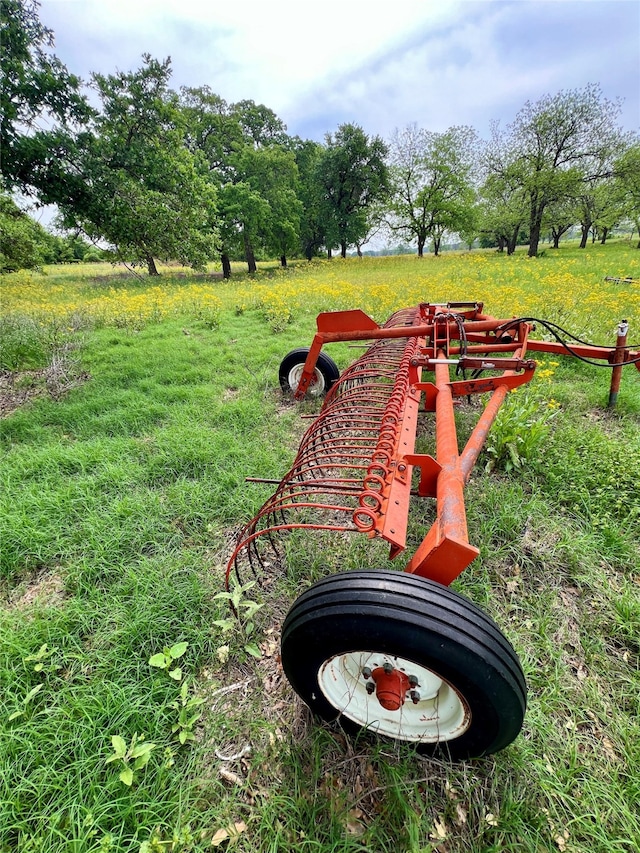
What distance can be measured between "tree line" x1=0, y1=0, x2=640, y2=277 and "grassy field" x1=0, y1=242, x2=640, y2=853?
3.02 m

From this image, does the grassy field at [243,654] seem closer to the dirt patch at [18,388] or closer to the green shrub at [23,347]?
the dirt patch at [18,388]

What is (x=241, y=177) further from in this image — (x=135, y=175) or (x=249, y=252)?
(x=135, y=175)

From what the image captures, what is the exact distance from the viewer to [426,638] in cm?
109

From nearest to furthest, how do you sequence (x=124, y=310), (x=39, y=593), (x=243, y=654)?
(x=243, y=654), (x=39, y=593), (x=124, y=310)

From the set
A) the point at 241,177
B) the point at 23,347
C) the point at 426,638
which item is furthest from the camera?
the point at 241,177

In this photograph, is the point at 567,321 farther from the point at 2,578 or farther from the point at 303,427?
the point at 2,578

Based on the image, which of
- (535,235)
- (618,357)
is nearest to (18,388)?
(618,357)

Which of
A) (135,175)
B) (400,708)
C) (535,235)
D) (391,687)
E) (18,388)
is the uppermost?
(535,235)

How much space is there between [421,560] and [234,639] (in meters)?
1.23

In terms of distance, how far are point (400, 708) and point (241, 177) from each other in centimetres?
2640

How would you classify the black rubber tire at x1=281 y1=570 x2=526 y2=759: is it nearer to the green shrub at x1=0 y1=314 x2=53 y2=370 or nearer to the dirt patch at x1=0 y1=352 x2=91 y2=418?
the dirt patch at x1=0 y1=352 x2=91 y2=418

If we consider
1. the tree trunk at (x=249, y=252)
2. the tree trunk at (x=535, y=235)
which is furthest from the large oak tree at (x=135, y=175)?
the tree trunk at (x=535, y=235)

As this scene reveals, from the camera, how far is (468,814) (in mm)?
1302

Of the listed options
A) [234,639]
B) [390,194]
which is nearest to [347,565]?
[234,639]
